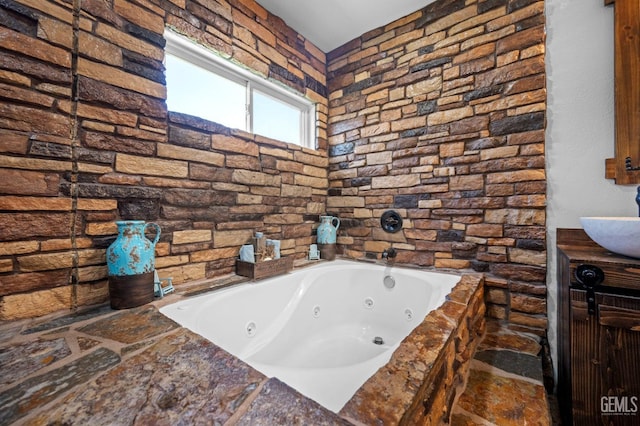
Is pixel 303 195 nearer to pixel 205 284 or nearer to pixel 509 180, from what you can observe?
pixel 205 284

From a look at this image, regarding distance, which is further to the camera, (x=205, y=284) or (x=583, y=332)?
(x=205, y=284)

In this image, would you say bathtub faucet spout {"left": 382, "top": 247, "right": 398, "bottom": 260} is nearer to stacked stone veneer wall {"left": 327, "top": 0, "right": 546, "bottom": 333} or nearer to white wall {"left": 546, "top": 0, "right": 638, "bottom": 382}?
stacked stone veneer wall {"left": 327, "top": 0, "right": 546, "bottom": 333}

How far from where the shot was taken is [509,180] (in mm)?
1683

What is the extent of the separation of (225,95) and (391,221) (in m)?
1.68

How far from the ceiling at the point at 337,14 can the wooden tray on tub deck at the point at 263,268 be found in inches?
78.0

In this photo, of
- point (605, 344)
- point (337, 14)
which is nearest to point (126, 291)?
point (605, 344)

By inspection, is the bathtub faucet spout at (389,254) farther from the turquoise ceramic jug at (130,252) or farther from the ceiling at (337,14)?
the ceiling at (337,14)

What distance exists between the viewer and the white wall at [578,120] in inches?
56.1

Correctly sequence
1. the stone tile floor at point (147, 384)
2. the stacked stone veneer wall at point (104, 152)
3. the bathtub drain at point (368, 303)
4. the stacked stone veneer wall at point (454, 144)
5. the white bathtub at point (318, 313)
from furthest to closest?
the bathtub drain at point (368, 303), the stacked stone veneer wall at point (454, 144), the white bathtub at point (318, 313), the stacked stone veneer wall at point (104, 152), the stone tile floor at point (147, 384)

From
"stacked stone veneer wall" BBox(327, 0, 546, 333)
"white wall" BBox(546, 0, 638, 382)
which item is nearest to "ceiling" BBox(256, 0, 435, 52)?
"stacked stone veneer wall" BBox(327, 0, 546, 333)

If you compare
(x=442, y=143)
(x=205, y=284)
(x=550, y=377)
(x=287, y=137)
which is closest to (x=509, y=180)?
(x=442, y=143)

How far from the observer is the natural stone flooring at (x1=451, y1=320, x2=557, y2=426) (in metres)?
0.99

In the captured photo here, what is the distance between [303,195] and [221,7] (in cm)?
149

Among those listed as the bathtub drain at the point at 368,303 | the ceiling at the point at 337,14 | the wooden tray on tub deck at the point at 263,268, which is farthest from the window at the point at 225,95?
the bathtub drain at the point at 368,303
